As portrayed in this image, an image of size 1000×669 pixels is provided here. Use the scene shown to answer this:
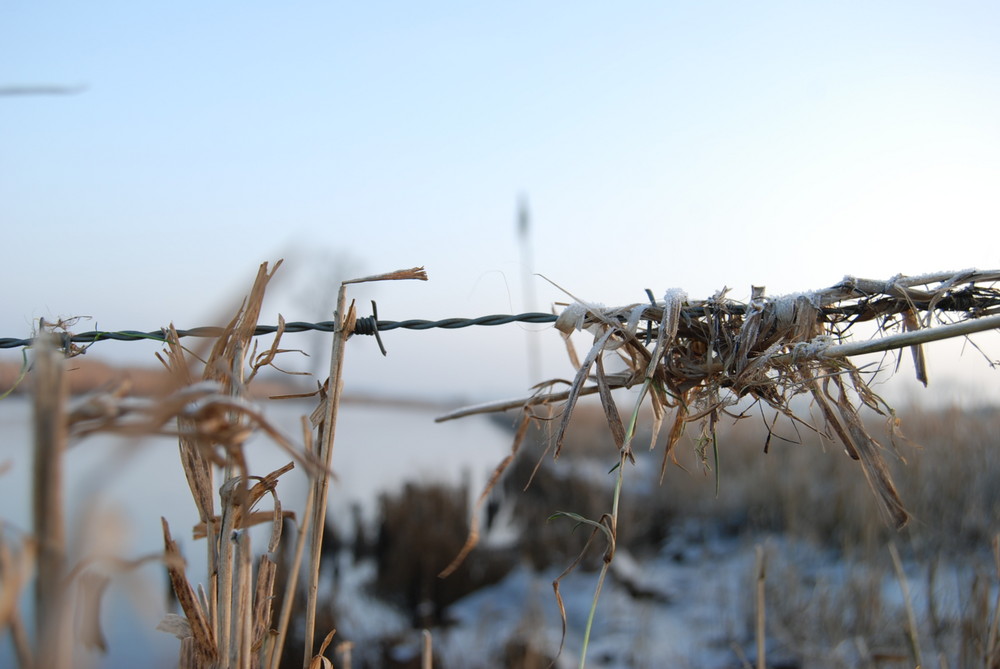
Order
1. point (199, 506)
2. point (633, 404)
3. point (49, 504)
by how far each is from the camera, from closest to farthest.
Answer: point (49, 504) → point (199, 506) → point (633, 404)

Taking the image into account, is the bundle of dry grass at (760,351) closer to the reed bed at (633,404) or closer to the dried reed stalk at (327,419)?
the reed bed at (633,404)

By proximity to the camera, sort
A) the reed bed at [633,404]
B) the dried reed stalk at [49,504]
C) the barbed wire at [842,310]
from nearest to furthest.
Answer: the dried reed stalk at [49,504]
the reed bed at [633,404]
the barbed wire at [842,310]

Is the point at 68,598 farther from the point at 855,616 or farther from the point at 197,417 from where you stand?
the point at 855,616

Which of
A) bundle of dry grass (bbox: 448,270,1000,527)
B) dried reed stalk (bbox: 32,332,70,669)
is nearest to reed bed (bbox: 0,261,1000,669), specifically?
bundle of dry grass (bbox: 448,270,1000,527)

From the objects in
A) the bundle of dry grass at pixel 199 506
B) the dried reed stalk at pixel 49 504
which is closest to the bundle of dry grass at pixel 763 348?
the bundle of dry grass at pixel 199 506

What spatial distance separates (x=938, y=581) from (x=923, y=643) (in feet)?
3.29

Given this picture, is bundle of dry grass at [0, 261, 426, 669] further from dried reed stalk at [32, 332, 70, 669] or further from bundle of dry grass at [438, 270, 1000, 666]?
bundle of dry grass at [438, 270, 1000, 666]

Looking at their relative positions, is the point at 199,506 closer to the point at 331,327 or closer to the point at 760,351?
the point at 331,327

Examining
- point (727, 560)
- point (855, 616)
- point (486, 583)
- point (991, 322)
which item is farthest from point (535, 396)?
point (727, 560)

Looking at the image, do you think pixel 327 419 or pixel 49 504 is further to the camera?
pixel 327 419

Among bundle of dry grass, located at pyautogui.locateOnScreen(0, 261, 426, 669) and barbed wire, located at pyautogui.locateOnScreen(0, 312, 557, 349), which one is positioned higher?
barbed wire, located at pyautogui.locateOnScreen(0, 312, 557, 349)

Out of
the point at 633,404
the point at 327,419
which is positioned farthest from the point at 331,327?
the point at 633,404

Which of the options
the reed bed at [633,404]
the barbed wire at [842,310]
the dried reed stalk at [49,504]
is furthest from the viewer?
the barbed wire at [842,310]

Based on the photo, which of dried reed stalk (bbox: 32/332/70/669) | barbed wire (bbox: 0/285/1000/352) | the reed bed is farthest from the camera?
barbed wire (bbox: 0/285/1000/352)
